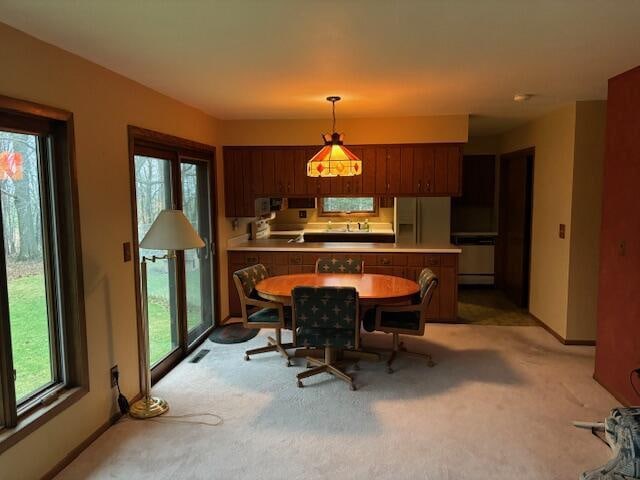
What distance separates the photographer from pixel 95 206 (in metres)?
2.85

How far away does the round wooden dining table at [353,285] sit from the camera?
3.57m

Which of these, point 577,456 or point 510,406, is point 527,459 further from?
point 510,406

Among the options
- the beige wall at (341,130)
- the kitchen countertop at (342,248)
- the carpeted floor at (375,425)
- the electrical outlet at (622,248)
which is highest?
the beige wall at (341,130)

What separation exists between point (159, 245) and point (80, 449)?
126 centimetres

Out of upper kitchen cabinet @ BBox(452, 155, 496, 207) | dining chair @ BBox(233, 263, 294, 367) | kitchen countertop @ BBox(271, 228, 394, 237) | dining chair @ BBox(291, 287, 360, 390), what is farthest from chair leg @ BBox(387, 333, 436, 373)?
upper kitchen cabinet @ BBox(452, 155, 496, 207)

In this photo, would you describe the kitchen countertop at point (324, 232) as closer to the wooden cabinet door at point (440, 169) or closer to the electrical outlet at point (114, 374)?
the wooden cabinet door at point (440, 169)

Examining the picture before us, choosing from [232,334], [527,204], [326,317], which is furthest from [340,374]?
[527,204]

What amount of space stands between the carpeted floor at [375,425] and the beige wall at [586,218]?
1.40 feet

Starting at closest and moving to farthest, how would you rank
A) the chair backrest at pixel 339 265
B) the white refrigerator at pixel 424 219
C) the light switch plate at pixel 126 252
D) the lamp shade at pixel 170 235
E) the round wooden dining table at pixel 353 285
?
the lamp shade at pixel 170 235, the light switch plate at pixel 126 252, the round wooden dining table at pixel 353 285, the chair backrest at pixel 339 265, the white refrigerator at pixel 424 219

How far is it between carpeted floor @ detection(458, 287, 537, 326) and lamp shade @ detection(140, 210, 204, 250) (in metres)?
3.51

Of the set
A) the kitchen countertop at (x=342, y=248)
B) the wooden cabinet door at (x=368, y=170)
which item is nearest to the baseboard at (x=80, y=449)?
the kitchen countertop at (x=342, y=248)

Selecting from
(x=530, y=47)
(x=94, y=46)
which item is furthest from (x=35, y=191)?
(x=530, y=47)

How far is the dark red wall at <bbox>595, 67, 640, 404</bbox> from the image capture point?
3082 mm

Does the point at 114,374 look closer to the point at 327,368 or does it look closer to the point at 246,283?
the point at 246,283
